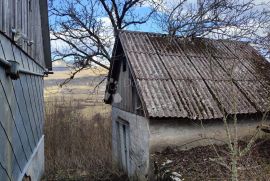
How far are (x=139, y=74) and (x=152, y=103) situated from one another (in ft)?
3.22

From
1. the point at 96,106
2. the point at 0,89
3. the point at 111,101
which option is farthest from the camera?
the point at 96,106

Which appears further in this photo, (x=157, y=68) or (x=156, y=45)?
(x=156, y=45)

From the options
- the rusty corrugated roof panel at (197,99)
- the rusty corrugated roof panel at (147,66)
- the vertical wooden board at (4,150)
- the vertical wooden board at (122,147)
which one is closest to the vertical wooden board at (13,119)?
the vertical wooden board at (4,150)

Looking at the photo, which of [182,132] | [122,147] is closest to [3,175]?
[182,132]

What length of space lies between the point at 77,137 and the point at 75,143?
1.69 ft

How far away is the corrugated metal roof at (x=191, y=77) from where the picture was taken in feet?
24.0

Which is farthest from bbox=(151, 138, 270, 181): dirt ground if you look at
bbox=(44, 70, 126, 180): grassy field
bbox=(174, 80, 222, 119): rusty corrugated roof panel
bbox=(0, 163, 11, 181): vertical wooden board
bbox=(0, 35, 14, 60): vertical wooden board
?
bbox=(0, 35, 14, 60): vertical wooden board

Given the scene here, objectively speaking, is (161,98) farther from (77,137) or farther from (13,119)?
A: (77,137)

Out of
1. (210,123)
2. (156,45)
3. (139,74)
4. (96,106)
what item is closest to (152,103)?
(139,74)

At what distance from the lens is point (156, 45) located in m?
9.11

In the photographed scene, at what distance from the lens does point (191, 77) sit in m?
8.20

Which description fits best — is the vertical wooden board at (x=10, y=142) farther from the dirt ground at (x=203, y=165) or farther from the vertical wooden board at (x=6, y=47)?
the dirt ground at (x=203, y=165)

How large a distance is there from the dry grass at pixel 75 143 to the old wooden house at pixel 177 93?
233 cm

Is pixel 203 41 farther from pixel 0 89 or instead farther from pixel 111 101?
pixel 0 89
